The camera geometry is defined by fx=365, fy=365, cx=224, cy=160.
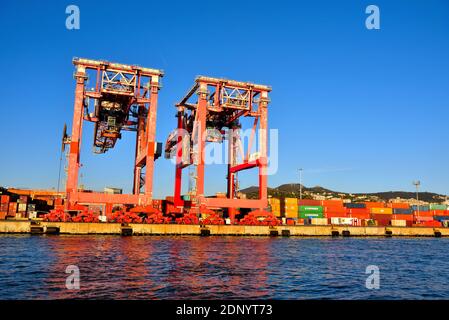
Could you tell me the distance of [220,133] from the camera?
62.2 metres

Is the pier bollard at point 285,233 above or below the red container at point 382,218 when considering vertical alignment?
below

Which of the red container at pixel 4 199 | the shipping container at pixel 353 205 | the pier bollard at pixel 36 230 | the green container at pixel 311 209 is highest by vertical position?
the shipping container at pixel 353 205

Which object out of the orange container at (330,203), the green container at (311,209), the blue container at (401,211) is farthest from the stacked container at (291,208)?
the blue container at (401,211)

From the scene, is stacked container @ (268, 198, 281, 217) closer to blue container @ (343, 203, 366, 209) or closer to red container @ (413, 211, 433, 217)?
blue container @ (343, 203, 366, 209)

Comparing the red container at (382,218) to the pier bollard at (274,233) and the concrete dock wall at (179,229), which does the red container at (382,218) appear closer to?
the concrete dock wall at (179,229)

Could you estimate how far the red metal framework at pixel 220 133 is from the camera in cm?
5316

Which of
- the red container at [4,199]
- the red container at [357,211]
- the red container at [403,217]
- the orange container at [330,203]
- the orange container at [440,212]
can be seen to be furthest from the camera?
the orange container at [440,212]

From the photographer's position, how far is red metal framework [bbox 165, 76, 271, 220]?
174 feet

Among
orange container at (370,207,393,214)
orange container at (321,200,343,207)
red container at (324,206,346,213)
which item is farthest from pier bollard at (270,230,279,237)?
orange container at (370,207,393,214)

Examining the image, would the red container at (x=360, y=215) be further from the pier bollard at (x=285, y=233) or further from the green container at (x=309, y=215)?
the pier bollard at (x=285, y=233)

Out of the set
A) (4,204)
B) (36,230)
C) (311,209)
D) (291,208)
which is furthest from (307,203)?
(4,204)

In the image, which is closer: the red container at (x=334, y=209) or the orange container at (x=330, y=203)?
the red container at (x=334, y=209)
